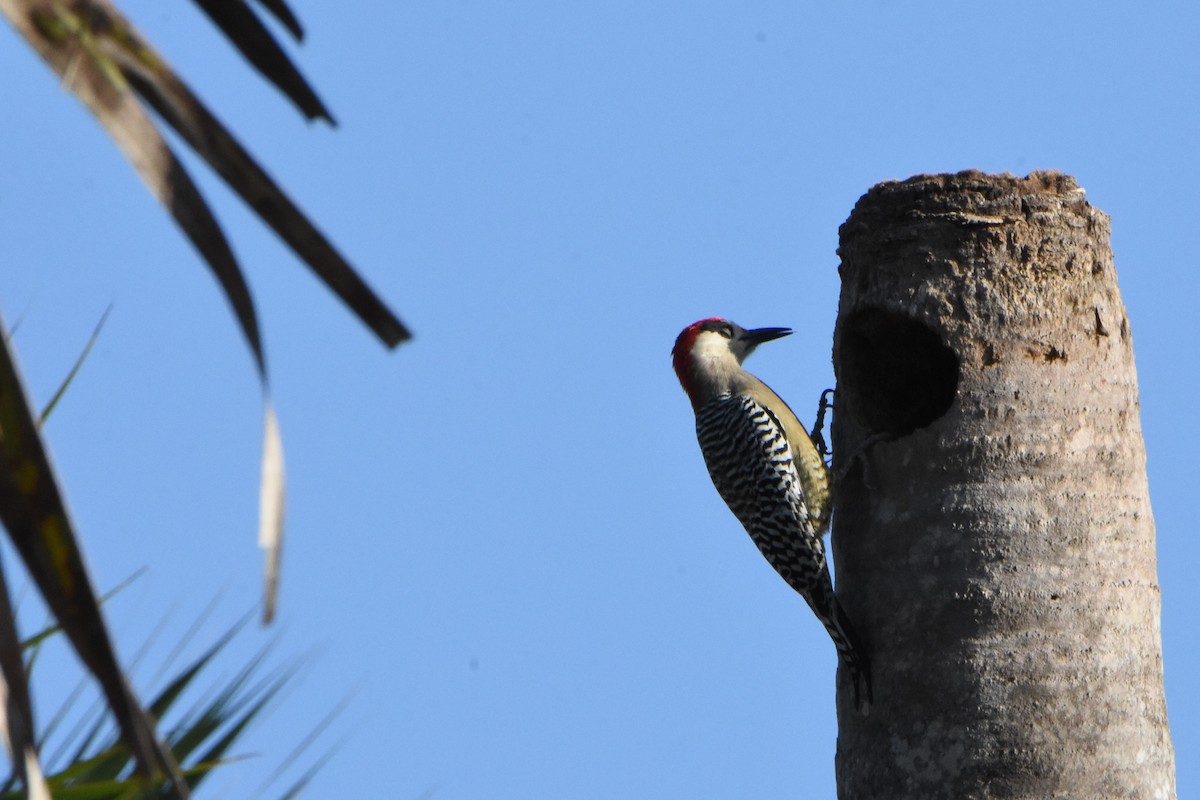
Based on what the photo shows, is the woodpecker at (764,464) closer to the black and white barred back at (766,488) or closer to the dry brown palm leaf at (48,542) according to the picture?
the black and white barred back at (766,488)

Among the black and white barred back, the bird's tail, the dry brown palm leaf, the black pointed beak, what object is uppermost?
the black pointed beak

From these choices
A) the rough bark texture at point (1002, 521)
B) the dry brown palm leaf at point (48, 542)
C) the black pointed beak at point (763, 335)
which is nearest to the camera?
the dry brown palm leaf at point (48, 542)

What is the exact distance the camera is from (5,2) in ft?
4.06

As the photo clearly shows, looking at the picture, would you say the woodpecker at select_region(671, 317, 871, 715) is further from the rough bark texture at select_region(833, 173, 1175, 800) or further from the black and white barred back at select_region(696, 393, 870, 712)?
the rough bark texture at select_region(833, 173, 1175, 800)

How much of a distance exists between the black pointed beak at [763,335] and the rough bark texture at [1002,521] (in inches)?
92.7

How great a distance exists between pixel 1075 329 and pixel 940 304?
0.44 metres

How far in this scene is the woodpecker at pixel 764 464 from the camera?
20.2 ft

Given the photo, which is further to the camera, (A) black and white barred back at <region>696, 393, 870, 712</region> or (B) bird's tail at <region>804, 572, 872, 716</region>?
(A) black and white barred back at <region>696, 393, 870, 712</region>

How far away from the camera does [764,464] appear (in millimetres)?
6598

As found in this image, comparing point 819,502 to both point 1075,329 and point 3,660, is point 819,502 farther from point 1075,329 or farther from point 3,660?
point 3,660

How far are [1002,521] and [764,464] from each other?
1.99m

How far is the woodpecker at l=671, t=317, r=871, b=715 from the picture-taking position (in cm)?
616

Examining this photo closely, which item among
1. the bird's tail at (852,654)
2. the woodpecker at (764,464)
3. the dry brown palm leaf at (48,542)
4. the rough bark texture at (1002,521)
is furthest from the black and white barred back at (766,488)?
the dry brown palm leaf at (48,542)

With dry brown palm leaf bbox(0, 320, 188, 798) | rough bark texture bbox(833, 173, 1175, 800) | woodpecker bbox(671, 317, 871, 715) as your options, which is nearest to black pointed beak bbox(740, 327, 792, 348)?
woodpecker bbox(671, 317, 871, 715)
